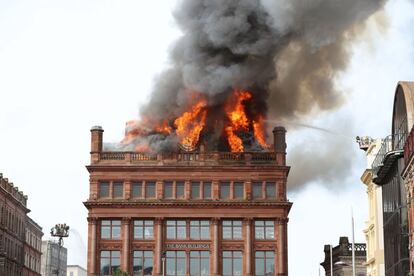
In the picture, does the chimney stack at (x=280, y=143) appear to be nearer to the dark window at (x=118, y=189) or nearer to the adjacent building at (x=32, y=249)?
the dark window at (x=118, y=189)

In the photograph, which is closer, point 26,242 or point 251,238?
point 251,238

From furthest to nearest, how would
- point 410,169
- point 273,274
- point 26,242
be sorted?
1. point 26,242
2. point 273,274
3. point 410,169

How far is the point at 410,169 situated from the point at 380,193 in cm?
1940

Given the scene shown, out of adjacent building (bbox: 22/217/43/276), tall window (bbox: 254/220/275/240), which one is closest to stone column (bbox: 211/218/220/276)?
tall window (bbox: 254/220/275/240)

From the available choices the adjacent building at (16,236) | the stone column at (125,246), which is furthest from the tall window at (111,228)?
the adjacent building at (16,236)

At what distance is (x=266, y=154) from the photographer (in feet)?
303

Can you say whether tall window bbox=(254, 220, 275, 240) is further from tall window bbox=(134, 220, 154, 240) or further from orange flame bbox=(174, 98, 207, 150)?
orange flame bbox=(174, 98, 207, 150)

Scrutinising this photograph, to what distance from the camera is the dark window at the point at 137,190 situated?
91250 millimetres

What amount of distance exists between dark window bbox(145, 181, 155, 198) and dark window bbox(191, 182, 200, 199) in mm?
3759

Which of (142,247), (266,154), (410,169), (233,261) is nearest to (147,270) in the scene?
(142,247)

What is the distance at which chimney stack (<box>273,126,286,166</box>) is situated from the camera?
91.7m

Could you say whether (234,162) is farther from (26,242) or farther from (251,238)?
(26,242)

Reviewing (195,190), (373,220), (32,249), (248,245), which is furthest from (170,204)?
(32,249)

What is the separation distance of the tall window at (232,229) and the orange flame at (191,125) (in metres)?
8.35
